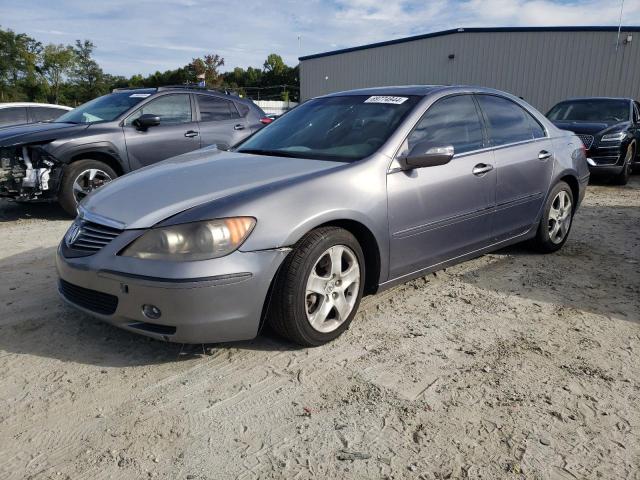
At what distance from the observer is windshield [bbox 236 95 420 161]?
3.47 m

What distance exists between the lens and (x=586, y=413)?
7.93 ft

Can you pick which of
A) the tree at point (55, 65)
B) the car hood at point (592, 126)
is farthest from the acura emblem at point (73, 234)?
the tree at point (55, 65)

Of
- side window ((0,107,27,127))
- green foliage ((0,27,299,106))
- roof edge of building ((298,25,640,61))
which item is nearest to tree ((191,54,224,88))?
green foliage ((0,27,299,106))

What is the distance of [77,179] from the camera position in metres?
6.32

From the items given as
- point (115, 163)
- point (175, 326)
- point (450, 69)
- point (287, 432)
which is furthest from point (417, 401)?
point (450, 69)

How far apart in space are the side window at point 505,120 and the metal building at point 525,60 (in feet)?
54.5

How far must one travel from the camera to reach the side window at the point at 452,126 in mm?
3604

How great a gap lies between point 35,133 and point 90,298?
4325 millimetres

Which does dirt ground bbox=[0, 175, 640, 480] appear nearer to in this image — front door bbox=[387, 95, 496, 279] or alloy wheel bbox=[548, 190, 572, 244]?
front door bbox=[387, 95, 496, 279]

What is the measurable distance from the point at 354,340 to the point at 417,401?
724mm

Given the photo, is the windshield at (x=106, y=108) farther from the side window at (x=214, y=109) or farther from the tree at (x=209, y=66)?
the tree at (x=209, y=66)

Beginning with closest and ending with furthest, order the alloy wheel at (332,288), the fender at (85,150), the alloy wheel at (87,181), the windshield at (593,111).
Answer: the alloy wheel at (332,288) < the fender at (85,150) < the alloy wheel at (87,181) < the windshield at (593,111)

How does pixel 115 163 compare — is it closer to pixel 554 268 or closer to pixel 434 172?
pixel 434 172

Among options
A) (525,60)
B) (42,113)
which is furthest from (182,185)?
(525,60)
